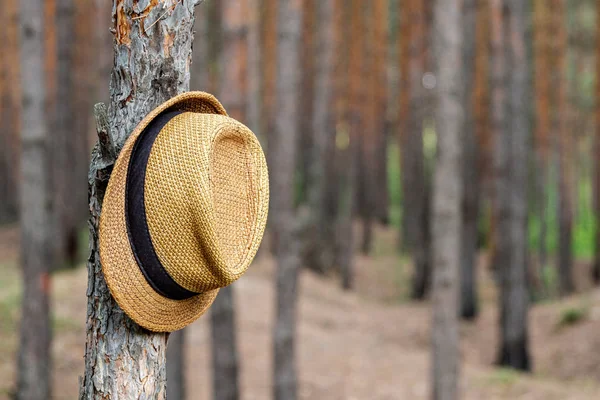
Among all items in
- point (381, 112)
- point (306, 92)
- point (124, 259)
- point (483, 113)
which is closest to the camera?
point (124, 259)

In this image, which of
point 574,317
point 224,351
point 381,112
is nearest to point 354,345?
point 574,317

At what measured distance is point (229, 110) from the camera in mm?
6129

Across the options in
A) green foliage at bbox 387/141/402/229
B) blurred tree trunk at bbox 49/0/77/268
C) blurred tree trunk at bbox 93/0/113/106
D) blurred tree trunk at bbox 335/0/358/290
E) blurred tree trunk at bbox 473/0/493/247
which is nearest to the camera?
blurred tree trunk at bbox 93/0/113/106

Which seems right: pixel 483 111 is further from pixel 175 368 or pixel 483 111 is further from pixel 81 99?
pixel 175 368

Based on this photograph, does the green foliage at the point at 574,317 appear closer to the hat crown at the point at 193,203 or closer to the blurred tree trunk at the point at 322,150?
the blurred tree trunk at the point at 322,150

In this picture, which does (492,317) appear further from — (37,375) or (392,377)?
(37,375)

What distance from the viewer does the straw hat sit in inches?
77.5

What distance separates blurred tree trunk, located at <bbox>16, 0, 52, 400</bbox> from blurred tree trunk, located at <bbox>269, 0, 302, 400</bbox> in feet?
5.70

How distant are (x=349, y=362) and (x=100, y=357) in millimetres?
6826

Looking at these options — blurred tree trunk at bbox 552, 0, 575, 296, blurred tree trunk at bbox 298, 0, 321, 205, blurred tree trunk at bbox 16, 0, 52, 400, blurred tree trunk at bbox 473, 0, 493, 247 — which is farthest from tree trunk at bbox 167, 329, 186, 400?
blurred tree trunk at bbox 298, 0, 321, 205

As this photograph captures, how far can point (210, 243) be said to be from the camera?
2.01 meters

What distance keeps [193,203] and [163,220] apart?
0.09 m

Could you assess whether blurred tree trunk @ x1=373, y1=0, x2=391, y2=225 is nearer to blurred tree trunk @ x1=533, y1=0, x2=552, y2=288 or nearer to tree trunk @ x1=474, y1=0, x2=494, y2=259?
tree trunk @ x1=474, y1=0, x2=494, y2=259

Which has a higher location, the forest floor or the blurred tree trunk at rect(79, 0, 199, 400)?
the blurred tree trunk at rect(79, 0, 199, 400)
